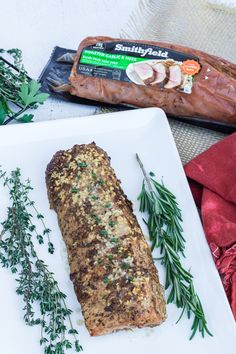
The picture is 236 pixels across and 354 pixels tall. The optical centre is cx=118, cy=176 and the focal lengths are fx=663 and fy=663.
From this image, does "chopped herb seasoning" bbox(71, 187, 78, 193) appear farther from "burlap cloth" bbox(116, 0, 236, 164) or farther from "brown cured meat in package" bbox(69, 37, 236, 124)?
"burlap cloth" bbox(116, 0, 236, 164)

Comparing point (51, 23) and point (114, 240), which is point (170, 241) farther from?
point (51, 23)

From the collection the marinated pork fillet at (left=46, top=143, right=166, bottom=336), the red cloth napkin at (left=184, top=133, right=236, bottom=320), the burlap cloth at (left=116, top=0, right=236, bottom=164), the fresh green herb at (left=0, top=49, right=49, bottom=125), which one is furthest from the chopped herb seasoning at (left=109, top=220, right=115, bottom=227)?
the burlap cloth at (left=116, top=0, right=236, bottom=164)

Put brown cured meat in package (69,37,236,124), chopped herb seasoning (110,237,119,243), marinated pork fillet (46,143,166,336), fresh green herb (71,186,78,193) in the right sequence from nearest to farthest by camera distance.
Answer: marinated pork fillet (46,143,166,336)
chopped herb seasoning (110,237,119,243)
fresh green herb (71,186,78,193)
brown cured meat in package (69,37,236,124)

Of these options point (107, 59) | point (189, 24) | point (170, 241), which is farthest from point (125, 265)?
point (189, 24)

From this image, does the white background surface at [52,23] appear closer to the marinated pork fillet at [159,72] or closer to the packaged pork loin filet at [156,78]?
the packaged pork loin filet at [156,78]

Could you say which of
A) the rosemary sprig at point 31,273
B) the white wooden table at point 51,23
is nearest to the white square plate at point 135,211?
the rosemary sprig at point 31,273

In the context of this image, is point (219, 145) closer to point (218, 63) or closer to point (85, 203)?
point (218, 63)
